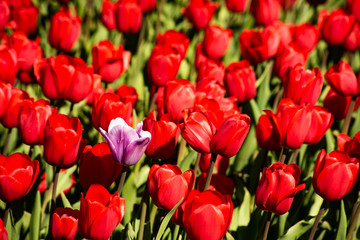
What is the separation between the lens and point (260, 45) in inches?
96.3

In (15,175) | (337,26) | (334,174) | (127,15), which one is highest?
(337,26)

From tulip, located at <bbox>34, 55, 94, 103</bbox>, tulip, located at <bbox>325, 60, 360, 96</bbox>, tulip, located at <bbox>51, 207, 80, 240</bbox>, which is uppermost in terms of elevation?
tulip, located at <bbox>325, 60, 360, 96</bbox>

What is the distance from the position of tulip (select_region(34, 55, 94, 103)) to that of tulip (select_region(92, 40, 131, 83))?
10.7 inches

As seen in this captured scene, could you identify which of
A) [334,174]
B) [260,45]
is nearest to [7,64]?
[260,45]

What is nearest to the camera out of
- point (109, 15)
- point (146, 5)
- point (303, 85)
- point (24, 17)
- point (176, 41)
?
point (303, 85)

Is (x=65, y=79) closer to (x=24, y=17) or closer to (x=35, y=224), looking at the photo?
(x=35, y=224)

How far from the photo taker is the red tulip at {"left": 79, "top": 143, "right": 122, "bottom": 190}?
55.3 inches

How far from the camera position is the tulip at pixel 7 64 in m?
1.98

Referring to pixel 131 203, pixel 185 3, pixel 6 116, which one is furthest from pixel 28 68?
pixel 185 3

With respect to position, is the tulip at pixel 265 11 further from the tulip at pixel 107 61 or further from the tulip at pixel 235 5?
the tulip at pixel 107 61

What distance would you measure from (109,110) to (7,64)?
2.14 ft

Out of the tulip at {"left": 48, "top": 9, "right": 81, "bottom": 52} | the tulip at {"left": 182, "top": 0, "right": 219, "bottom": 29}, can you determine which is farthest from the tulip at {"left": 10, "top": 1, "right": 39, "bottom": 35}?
the tulip at {"left": 182, "top": 0, "right": 219, "bottom": 29}

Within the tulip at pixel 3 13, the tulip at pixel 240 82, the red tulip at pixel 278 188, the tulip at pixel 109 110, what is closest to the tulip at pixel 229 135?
the red tulip at pixel 278 188

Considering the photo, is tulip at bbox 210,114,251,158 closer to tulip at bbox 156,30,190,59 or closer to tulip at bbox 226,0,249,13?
tulip at bbox 156,30,190,59
